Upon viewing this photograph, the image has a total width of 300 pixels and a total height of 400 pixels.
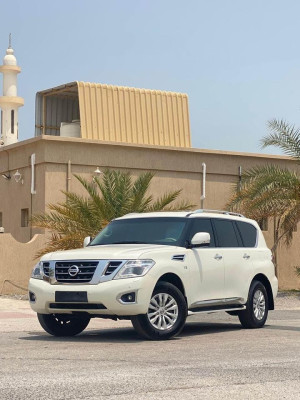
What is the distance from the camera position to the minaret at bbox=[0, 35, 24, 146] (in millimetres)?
53125

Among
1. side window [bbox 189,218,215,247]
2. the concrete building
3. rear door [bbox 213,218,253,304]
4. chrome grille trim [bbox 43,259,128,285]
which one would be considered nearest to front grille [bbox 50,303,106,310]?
chrome grille trim [bbox 43,259,128,285]

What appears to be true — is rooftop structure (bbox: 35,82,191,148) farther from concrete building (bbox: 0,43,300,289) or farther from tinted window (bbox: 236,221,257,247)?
tinted window (bbox: 236,221,257,247)

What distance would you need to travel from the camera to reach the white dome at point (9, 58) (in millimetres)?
55875

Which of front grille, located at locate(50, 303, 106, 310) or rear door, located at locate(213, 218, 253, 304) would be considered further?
rear door, located at locate(213, 218, 253, 304)

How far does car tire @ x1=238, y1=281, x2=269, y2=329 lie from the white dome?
41.1 metres

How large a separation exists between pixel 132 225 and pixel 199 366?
5658mm

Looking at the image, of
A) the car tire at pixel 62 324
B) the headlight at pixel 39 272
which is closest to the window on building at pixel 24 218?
the car tire at pixel 62 324

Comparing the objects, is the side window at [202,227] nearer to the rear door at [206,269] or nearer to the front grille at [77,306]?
the rear door at [206,269]

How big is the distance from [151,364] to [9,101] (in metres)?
44.6

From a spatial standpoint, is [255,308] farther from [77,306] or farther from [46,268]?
[46,268]

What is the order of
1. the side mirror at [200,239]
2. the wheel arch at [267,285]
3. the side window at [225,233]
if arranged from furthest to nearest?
the wheel arch at [267,285]
the side window at [225,233]
the side mirror at [200,239]

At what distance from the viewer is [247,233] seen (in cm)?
1747

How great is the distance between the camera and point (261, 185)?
30.1 metres

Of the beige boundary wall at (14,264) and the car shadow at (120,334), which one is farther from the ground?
the beige boundary wall at (14,264)
